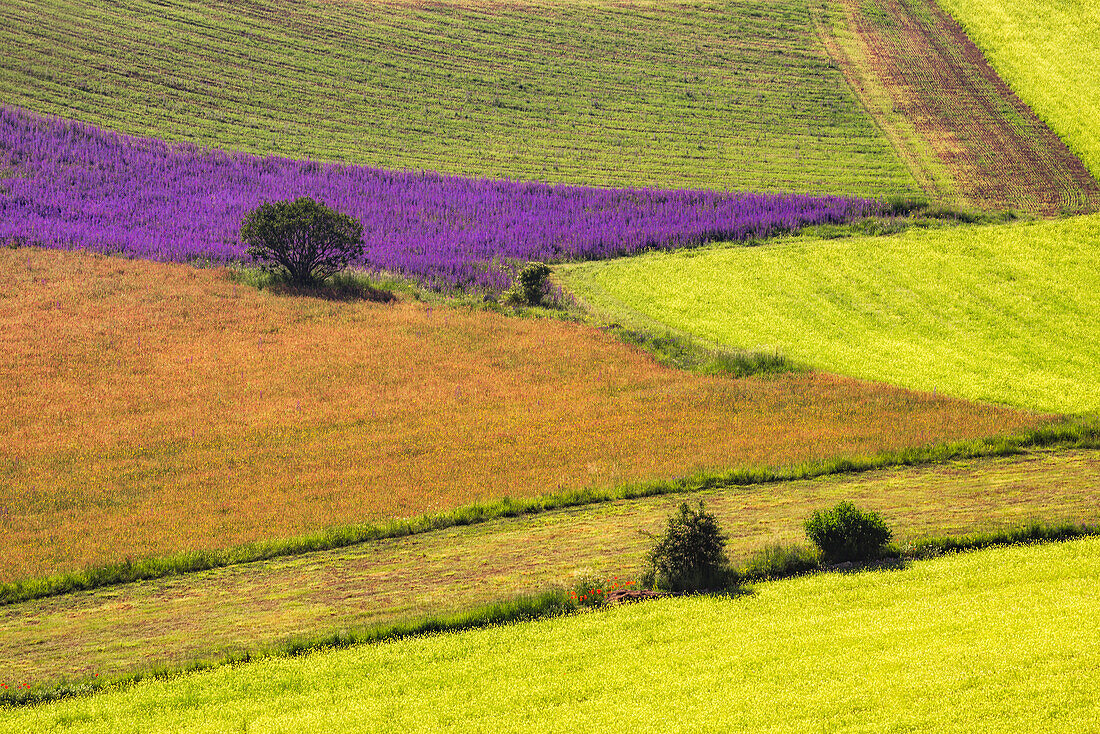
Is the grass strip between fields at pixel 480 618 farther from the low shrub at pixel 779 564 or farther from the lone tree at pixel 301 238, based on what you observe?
the lone tree at pixel 301 238

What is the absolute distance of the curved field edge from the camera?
1415 centimetres

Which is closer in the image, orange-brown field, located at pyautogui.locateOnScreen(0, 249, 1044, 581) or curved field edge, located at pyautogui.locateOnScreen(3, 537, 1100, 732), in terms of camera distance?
curved field edge, located at pyautogui.locateOnScreen(3, 537, 1100, 732)

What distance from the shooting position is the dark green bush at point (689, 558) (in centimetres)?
1961

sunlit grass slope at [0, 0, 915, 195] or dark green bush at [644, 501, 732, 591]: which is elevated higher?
sunlit grass slope at [0, 0, 915, 195]

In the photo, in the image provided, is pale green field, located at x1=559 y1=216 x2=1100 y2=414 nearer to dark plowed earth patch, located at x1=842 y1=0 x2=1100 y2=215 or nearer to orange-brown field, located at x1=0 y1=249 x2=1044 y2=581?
orange-brown field, located at x1=0 y1=249 x2=1044 y2=581

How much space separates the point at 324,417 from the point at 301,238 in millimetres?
16026

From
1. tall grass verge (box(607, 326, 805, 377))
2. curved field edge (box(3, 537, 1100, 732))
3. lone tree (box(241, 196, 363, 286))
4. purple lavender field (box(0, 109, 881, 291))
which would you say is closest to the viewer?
curved field edge (box(3, 537, 1100, 732))

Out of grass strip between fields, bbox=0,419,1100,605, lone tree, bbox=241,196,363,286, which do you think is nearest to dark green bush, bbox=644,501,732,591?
grass strip between fields, bbox=0,419,1100,605

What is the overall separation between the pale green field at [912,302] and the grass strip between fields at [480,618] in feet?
38.4

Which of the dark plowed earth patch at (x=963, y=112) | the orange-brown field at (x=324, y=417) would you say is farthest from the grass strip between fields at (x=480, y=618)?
the dark plowed earth patch at (x=963, y=112)

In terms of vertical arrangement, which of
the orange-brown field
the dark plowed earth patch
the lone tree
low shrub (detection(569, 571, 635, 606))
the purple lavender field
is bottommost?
low shrub (detection(569, 571, 635, 606))

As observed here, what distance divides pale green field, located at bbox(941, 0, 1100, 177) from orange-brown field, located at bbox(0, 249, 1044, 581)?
1542 inches

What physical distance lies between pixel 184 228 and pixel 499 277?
17273 mm

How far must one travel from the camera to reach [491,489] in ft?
84.4
